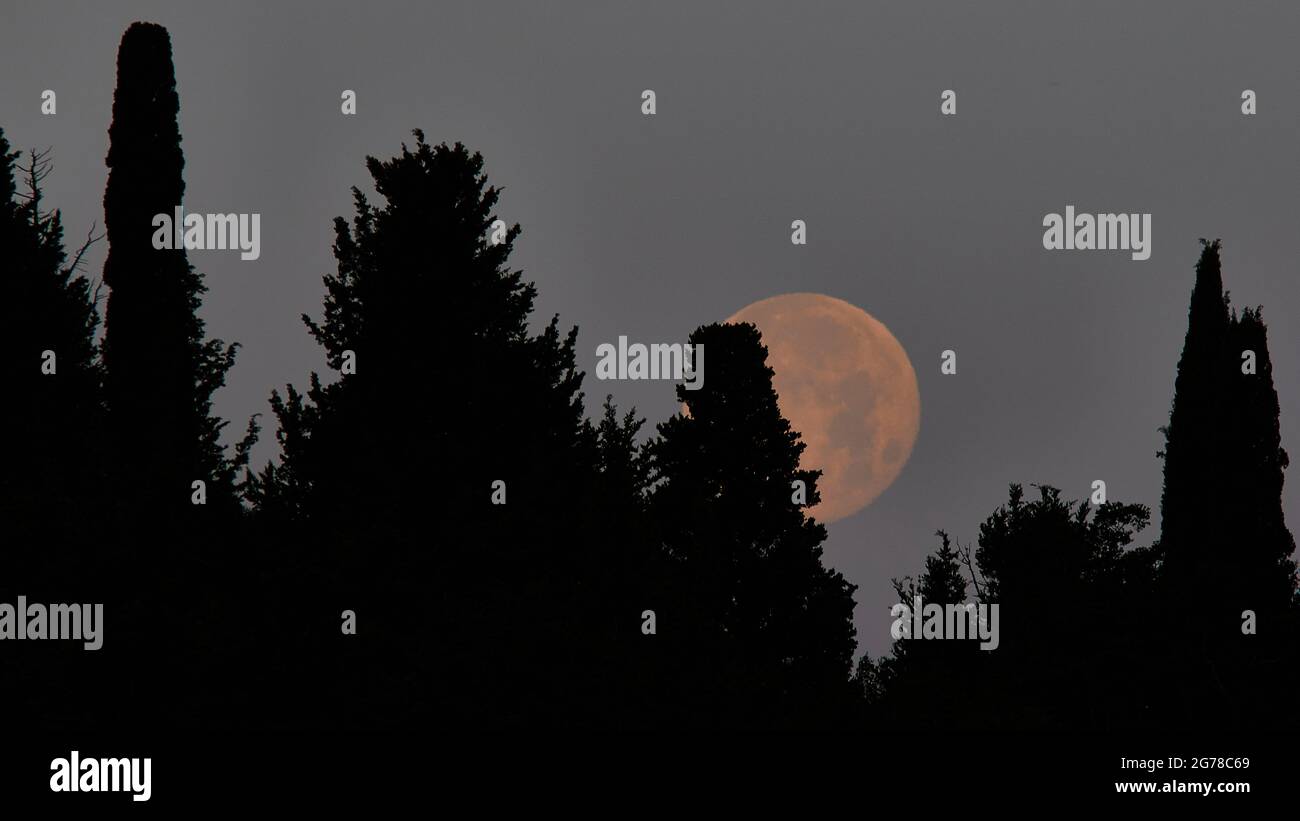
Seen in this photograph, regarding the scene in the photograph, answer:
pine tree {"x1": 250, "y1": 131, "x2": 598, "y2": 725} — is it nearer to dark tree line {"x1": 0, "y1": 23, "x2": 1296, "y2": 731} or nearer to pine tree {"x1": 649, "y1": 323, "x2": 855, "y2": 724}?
dark tree line {"x1": 0, "y1": 23, "x2": 1296, "y2": 731}

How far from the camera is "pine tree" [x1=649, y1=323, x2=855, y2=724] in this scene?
42531 millimetres

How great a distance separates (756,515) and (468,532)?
20.9 metres

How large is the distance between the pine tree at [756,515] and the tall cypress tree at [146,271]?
1368 cm

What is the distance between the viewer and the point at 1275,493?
4034 cm

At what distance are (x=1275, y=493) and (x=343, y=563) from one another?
2992 centimetres

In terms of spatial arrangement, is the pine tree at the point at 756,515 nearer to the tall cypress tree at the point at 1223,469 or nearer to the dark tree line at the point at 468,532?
the dark tree line at the point at 468,532

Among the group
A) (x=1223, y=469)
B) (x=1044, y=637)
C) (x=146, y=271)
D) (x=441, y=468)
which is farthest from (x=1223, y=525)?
(x=146, y=271)

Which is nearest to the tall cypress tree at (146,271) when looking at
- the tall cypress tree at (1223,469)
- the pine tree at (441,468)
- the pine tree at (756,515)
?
the pine tree at (441,468)

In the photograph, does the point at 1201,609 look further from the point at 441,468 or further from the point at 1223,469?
the point at 441,468

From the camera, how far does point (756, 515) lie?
147 ft
